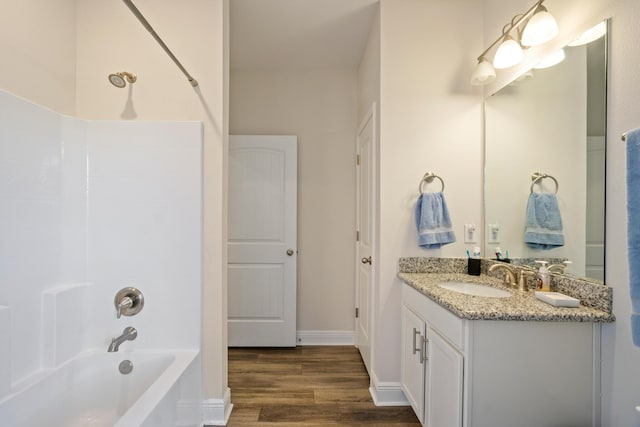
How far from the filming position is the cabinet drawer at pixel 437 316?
1.27m

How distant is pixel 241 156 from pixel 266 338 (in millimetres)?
1713

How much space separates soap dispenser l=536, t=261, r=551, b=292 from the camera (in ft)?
4.83

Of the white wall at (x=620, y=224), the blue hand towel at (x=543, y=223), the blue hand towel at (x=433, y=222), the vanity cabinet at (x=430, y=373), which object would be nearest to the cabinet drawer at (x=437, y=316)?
the vanity cabinet at (x=430, y=373)

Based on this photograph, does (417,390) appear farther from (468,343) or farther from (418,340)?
(468,343)

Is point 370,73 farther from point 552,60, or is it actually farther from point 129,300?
point 129,300

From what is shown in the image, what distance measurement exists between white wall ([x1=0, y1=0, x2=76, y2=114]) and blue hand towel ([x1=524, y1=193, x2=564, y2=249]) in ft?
8.51

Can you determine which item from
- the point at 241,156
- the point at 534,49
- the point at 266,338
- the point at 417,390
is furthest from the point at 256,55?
the point at 417,390

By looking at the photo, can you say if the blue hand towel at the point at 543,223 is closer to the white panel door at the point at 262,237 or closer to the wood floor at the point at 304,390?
the wood floor at the point at 304,390

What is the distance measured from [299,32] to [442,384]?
2.52 metres

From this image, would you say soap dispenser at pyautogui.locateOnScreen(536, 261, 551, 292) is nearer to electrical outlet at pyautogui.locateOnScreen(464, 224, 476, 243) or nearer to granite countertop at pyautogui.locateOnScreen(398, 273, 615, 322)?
granite countertop at pyautogui.locateOnScreen(398, 273, 615, 322)

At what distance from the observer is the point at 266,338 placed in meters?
2.89

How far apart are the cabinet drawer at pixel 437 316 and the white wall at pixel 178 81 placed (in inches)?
44.5

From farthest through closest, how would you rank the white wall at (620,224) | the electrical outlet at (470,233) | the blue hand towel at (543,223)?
1. the electrical outlet at (470,233)
2. the blue hand towel at (543,223)
3. the white wall at (620,224)

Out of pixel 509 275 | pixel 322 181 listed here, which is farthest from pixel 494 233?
pixel 322 181
